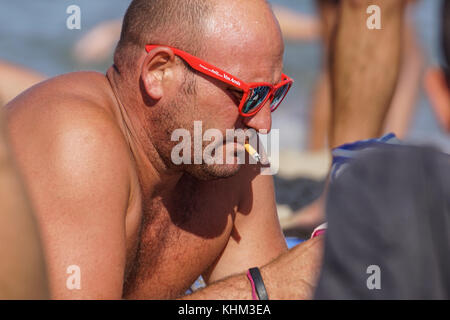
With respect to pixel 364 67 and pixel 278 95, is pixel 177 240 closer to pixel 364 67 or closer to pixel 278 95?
pixel 278 95

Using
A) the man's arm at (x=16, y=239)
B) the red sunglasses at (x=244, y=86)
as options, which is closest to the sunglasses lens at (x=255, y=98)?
the red sunglasses at (x=244, y=86)

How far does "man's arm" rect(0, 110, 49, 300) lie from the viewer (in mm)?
1007

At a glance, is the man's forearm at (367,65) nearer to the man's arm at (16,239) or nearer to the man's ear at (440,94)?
the man's ear at (440,94)

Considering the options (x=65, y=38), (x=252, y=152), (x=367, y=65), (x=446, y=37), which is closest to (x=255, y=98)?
(x=252, y=152)

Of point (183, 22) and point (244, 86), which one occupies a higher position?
point (183, 22)

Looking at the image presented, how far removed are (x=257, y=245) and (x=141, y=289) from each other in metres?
0.51

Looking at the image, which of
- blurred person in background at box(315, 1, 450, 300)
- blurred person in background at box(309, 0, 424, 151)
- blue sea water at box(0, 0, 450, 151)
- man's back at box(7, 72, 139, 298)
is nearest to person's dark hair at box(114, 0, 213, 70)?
man's back at box(7, 72, 139, 298)

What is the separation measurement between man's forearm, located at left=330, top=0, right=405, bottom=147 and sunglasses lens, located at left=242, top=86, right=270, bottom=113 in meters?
1.14

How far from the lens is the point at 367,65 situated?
3.39 meters

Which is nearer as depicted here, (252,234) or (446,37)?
(446,37)

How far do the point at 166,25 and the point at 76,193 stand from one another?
667 mm

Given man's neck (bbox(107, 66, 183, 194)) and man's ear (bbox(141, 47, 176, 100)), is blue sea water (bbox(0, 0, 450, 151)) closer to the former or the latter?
man's neck (bbox(107, 66, 183, 194))

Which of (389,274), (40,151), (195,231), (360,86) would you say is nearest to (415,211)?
(389,274)

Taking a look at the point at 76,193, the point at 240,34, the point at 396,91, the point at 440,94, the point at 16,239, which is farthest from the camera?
the point at 396,91
